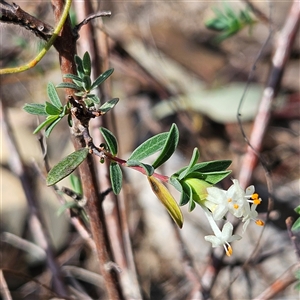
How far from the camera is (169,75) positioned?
73.7 inches

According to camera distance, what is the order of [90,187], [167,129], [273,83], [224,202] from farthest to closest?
1. [167,129]
2. [273,83]
3. [90,187]
4. [224,202]

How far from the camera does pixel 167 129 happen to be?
1631 mm

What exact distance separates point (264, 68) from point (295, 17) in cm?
79

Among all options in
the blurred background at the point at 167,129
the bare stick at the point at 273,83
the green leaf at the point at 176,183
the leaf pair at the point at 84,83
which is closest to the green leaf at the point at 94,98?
the leaf pair at the point at 84,83

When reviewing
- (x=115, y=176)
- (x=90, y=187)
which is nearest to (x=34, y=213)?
(x=90, y=187)

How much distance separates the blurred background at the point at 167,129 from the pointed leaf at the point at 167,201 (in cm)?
45

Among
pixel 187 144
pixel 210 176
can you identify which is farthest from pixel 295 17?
pixel 210 176

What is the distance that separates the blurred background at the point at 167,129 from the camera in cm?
122

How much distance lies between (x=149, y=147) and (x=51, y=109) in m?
0.11

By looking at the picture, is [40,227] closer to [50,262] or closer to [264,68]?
[50,262]

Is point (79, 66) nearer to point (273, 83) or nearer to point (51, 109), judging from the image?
point (51, 109)

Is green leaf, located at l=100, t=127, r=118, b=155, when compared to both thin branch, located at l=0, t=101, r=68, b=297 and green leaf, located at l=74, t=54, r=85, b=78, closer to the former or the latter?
green leaf, located at l=74, t=54, r=85, b=78

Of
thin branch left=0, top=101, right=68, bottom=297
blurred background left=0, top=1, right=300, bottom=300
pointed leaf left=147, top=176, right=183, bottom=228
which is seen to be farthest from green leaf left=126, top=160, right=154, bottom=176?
thin branch left=0, top=101, right=68, bottom=297

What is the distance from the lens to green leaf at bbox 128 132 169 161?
1.82ft
